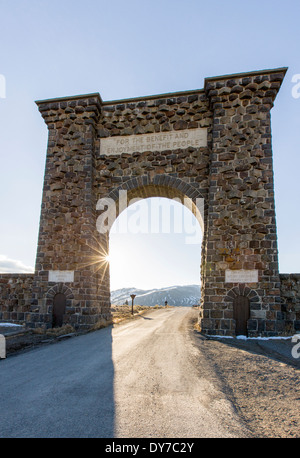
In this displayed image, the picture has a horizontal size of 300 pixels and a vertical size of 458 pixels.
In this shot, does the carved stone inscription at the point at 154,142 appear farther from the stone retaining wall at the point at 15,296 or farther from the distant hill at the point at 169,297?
the distant hill at the point at 169,297

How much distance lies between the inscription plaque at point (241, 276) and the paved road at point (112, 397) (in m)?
4.21

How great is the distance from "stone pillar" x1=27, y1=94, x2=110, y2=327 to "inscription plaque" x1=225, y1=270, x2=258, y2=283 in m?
5.15

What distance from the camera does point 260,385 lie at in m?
4.16

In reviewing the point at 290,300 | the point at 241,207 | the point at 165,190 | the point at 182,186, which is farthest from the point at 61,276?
the point at 290,300

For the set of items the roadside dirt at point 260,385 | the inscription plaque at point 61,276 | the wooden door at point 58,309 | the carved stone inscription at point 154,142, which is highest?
the carved stone inscription at point 154,142

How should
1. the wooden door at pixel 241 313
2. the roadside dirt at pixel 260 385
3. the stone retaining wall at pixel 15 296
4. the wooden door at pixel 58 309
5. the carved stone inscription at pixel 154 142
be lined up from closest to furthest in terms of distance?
the roadside dirt at pixel 260 385 → the wooden door at pixel 241 313 → the wooden door at pixel 58 309 → the carved stone inscription at pixel 154 142 → the stone retaining wall at pixel 15 296

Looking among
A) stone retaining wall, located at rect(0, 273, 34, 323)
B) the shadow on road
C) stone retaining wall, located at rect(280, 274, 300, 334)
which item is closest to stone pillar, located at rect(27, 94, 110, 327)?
stone retaining wall, located at rect(0, 273, 34, 323)

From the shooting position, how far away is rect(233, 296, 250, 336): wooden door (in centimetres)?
950

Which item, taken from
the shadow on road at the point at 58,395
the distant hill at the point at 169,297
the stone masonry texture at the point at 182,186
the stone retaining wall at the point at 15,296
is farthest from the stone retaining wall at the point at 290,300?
the distant hill at the point at 169,297

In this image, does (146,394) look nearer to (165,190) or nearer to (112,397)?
(112,397)

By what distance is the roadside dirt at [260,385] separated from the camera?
2867 millimetres

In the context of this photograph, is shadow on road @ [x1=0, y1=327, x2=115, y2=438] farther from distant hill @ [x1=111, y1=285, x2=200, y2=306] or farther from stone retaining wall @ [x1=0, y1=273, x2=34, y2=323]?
distant hill @ [x1=111, y1=285, x2=200, y2=306]

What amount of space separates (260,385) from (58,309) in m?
8.63
